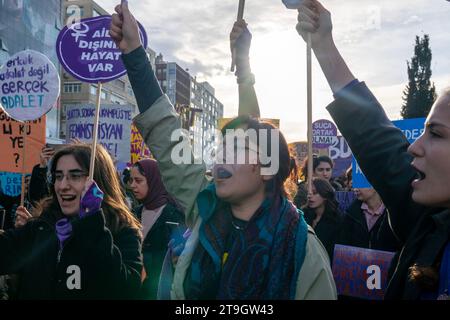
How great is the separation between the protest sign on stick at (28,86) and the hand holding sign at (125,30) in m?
2.38

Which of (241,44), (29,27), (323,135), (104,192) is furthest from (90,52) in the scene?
(29,27)

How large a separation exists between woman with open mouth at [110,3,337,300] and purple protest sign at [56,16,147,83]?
160 centimetres

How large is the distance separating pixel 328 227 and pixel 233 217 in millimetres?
2674

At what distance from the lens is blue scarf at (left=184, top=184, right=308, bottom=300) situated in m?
1.57

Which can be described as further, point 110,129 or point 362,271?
point 110,129

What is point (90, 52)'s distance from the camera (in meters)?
3.60

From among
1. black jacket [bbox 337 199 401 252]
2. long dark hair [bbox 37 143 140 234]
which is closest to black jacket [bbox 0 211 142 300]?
long dark hair [bbox 37 143 140 234]

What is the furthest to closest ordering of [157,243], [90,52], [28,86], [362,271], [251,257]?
Answer: [28,86] → [90,52] → [157,243] → [362,271] → [251,257]

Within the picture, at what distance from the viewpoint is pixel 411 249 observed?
4.53ft

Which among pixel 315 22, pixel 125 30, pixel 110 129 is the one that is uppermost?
pixel 110 129

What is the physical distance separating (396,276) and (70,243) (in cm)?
153

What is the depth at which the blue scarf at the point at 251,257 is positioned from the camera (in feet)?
5.16

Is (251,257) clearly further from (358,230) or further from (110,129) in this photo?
(110,129)

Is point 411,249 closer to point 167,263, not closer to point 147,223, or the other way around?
point 167,263
